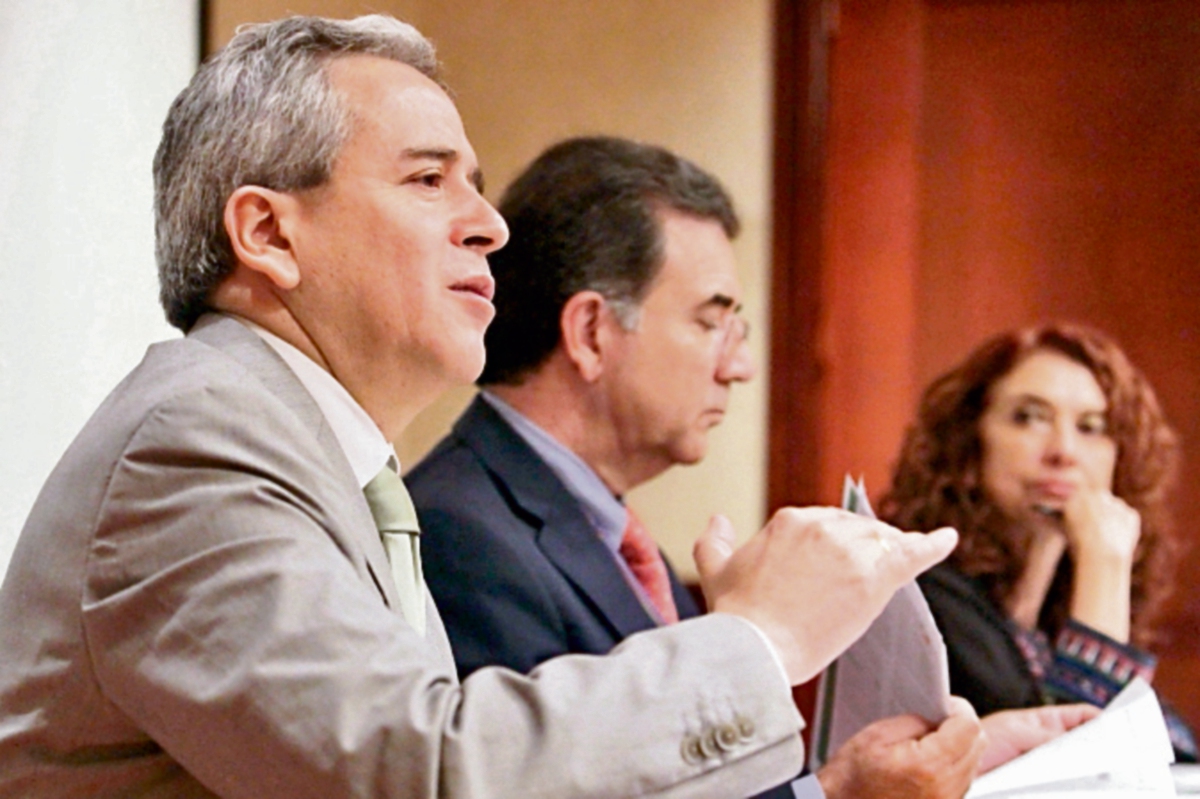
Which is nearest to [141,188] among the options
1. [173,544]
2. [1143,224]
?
[173,544]

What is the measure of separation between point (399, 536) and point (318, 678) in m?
0.31

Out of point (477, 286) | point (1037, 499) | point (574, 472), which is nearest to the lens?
point (477, 286)

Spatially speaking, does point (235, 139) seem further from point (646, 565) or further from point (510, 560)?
point (646, 565)

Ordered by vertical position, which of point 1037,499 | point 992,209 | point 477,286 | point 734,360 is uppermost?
point 477,286

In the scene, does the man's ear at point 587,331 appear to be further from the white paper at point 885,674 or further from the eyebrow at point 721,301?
the white paper at point 885,674

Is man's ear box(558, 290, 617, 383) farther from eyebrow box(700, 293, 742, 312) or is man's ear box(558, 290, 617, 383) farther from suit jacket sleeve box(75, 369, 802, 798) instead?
suit jacket sleeve box(75, 369, 802, 798)

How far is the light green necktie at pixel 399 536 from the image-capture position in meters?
1.12

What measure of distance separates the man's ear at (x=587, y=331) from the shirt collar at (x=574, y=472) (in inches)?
4.2

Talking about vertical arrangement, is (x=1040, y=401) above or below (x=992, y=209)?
below

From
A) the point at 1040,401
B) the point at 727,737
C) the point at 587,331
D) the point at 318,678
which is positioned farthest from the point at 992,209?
the point at 318,678

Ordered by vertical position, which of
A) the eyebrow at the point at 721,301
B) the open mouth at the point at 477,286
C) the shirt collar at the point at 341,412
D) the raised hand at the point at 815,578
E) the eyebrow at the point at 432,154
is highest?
the eyebrow at the point at 432,154

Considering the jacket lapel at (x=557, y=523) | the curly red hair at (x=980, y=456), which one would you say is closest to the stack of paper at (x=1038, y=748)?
the jacket lapel at (x=557, y=523)

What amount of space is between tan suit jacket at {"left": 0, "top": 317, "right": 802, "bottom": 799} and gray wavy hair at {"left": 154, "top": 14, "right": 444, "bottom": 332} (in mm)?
200

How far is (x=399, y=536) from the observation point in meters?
1.14
